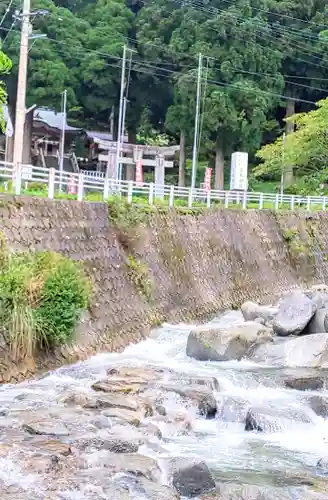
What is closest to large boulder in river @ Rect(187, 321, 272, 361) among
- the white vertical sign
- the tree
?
the white vertical sign

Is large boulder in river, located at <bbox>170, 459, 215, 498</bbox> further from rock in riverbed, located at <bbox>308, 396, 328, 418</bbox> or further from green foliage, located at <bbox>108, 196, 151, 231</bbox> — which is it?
green foliage, located at <bbox>108, 196, 151, 231</bbox>

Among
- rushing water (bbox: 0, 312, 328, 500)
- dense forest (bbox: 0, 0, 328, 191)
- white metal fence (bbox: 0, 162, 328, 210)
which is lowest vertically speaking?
rushing water (bbox: 0, 312, 328, 500)

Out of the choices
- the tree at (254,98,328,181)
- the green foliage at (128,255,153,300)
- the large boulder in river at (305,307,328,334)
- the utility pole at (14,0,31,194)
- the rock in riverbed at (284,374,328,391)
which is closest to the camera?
the rock in riverbed at (284,374,328,391)

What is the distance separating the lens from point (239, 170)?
27.6 meters

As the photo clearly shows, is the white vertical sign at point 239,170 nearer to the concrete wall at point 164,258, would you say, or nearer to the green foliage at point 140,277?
the concrete wall at point 164,258

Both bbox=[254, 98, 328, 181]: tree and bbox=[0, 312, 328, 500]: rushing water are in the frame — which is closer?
bbox=[0, 312, 328, 500]: rushing water

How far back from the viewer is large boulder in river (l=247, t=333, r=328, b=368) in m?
12.9

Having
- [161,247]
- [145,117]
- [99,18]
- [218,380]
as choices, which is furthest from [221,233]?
[99,18]

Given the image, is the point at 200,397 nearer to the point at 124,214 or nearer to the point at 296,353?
the point at 296,353

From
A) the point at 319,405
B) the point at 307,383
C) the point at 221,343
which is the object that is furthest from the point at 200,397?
the point at 221,343

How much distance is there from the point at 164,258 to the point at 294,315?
3807mm

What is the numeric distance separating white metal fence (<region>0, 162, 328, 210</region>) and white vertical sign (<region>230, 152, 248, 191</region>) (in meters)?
1.19

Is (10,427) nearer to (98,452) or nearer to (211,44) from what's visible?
(98,452)

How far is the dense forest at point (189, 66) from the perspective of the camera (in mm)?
39812
